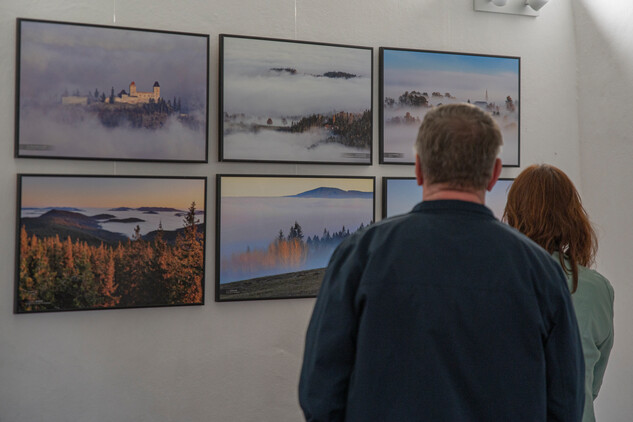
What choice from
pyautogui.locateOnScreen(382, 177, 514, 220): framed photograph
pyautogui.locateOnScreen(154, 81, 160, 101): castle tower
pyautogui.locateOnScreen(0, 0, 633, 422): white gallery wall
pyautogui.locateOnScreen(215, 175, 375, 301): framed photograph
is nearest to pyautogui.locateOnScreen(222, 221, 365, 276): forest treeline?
pyautogui.locateOnScreen(215, 175, 375, 301): framed photograph

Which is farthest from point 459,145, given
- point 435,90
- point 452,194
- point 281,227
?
point 435,90

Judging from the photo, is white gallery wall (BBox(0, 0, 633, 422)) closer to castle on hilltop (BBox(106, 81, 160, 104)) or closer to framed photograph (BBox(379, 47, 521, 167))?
framed photograph (BBox(379, 47, 521, 167))

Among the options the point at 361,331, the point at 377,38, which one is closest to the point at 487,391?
the point at 361,331

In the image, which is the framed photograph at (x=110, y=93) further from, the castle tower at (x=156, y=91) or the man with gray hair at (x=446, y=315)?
the man with gray hair at (x=446, y=315)

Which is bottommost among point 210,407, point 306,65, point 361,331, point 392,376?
point 210,407

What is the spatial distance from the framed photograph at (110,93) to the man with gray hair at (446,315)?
1.93m

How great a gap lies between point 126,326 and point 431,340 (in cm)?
214

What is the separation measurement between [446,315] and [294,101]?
2169mm

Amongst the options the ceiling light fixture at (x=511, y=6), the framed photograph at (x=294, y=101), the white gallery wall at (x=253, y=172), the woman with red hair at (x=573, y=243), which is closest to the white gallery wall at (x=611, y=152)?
the white gallery wall at (x=253, y=172)

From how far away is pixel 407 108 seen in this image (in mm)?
3590

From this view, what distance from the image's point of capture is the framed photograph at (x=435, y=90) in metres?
3.55

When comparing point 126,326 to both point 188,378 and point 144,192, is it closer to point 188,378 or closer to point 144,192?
point 188,378

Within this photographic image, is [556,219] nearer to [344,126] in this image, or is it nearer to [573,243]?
[573,243]

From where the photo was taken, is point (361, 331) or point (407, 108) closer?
point (361, 331)
